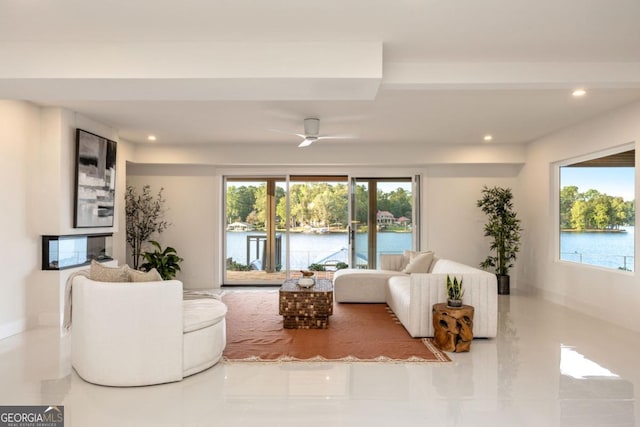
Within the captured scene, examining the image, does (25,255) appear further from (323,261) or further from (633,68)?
(633,68)

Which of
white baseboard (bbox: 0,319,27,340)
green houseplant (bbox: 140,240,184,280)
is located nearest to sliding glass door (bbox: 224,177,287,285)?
green houseplant (bbox: 140,240,184,280)

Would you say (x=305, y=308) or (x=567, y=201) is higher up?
(x=567, y=201)

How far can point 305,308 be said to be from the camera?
16.1 feet

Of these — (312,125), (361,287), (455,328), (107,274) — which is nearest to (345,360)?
(455,328)

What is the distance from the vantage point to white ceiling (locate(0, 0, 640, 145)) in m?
2.75

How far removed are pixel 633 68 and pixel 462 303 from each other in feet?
8.34

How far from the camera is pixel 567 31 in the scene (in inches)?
119

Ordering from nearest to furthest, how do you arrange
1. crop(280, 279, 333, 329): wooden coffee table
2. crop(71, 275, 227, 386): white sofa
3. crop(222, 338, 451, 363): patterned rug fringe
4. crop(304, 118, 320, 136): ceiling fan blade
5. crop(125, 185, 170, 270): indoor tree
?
crop(71, 275, 227, 386): white sofa
crop(222, 338, 451, 363): patterned rug fringe
crop(280, 279, 333, 329): wooden coffee table
crop(304, 118, 320, 136): ceiling fan blade
crop(125, 185, 170, 270): indoor tree

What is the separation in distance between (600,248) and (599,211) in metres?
0.49

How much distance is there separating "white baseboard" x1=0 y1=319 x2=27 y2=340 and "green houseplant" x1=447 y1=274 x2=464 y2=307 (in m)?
4.57

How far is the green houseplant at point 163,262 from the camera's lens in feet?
23.7

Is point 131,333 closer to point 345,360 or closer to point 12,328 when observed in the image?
point 345,360

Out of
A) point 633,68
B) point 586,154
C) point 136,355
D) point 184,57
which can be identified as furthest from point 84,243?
point 586,154

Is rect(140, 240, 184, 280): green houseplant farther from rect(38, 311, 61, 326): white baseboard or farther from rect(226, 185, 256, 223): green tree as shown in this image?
rect(38, 311, 61, 326): white baseboard
